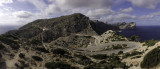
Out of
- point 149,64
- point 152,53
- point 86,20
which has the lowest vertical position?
point 149,64

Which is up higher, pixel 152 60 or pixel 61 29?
pixel 61 29

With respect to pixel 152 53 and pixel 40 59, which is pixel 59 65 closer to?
pixel 40 59

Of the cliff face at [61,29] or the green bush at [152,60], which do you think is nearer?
the green bush at [152,60]

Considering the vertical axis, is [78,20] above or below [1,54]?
above

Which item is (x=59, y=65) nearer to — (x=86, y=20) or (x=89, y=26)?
(x=89, y=26)

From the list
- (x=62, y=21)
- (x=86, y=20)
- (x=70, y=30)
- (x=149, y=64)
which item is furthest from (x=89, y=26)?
(x=149, y=64)

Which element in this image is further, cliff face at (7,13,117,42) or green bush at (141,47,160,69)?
cliff face at (7,13,117,42)

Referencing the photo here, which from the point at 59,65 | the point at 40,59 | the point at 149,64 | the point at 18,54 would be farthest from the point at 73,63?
the point at 149,64

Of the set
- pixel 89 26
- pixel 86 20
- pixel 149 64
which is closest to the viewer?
pixel 149 64

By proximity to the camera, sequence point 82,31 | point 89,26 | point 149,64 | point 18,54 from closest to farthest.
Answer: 1. point 149,64
2. point 18,54
3. point 82,31
4. point 89,26

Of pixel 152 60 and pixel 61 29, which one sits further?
pixel 61 29

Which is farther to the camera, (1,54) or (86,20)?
(86,20)
